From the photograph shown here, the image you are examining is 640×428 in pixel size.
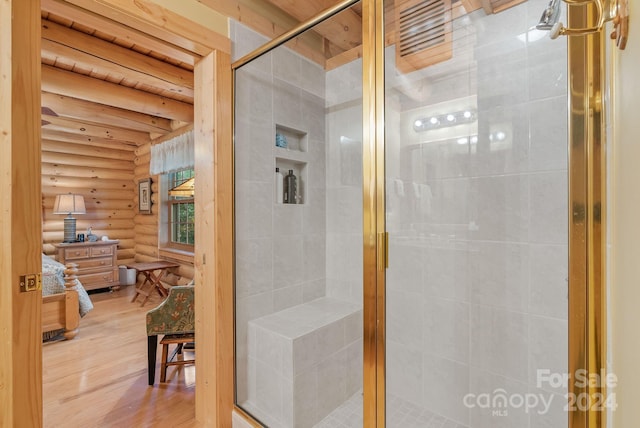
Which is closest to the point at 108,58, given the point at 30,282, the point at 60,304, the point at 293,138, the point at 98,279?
the point at 293,138

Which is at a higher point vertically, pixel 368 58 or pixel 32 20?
pixel 32 20

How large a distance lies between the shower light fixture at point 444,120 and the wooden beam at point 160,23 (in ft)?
3.99

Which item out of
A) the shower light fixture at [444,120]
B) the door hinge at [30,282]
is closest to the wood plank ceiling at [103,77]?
the door hinge at [30,282]

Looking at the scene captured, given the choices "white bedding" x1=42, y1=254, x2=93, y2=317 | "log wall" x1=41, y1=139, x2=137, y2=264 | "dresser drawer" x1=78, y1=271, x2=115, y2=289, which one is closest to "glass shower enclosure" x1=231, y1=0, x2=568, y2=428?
"white bedding" x1=42, y1=254, x2=93, y2=317

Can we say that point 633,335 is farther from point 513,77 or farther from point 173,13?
point 173,13

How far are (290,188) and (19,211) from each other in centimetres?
145

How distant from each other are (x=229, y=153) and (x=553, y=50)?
169 cm

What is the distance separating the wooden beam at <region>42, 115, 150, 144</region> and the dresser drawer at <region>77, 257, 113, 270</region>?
6.29 ft

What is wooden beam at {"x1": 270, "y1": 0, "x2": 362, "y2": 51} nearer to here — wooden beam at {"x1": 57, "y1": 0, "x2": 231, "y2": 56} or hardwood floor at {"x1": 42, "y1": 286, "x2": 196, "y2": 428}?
wooden beam at {"x1": 57, "y1": 0, "x2": 231, "y2": 56}

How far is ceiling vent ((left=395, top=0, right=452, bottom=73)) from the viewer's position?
1.67m

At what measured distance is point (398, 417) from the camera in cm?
165

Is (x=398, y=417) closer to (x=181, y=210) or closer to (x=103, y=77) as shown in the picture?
(x=103, y=77)

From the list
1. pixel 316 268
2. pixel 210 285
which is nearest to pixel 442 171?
pixel 316 268

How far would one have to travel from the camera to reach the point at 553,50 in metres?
1.37
